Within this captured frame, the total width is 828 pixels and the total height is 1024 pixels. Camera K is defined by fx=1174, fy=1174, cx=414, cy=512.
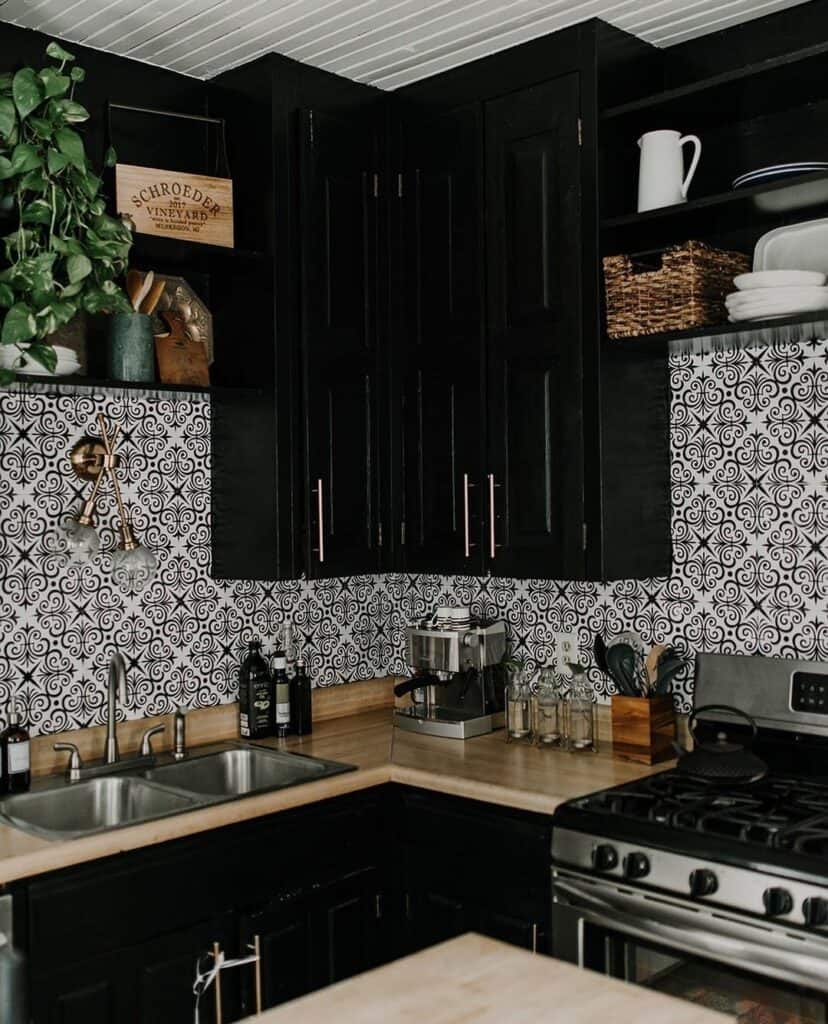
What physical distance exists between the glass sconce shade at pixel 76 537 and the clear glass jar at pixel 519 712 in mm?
1165

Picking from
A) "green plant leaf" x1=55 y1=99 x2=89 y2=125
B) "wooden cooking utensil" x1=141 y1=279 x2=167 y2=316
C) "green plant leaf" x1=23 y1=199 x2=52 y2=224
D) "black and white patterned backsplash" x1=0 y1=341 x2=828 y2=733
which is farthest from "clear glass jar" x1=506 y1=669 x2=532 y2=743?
"green plant leaf" x1=55 y1=99 x2=89 y2=125

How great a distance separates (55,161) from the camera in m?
2.46

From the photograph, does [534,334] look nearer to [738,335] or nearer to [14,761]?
[738,335]

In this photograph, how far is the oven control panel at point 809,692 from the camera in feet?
9.33

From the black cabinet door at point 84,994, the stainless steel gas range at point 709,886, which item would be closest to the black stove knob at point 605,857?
the stainless steel gas range at point 709,886

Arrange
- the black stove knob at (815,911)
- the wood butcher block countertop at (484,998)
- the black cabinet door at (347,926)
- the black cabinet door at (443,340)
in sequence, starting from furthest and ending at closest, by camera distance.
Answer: the black cabinet door at (443,340), the black cabinet door at (347,926), the black stove knob at (815,911), the wood butcher block countertop at (484,998)

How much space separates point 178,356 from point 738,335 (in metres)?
1.40

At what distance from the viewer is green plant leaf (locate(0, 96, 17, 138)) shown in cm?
242

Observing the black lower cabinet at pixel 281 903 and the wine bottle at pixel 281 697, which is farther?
the wine bottle at pixel 281 697

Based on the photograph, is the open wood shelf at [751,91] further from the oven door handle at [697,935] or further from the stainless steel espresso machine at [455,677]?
the oven door handle at [697,935]

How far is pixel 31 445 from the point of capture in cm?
291

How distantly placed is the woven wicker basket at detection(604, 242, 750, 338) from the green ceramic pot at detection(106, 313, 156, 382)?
1.15 meters

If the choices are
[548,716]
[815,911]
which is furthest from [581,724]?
[815,911]

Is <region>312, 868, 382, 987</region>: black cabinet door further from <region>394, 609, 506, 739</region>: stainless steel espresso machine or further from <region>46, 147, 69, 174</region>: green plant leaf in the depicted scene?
<region>46, 147, 69, 174</region>: green plant leaf
